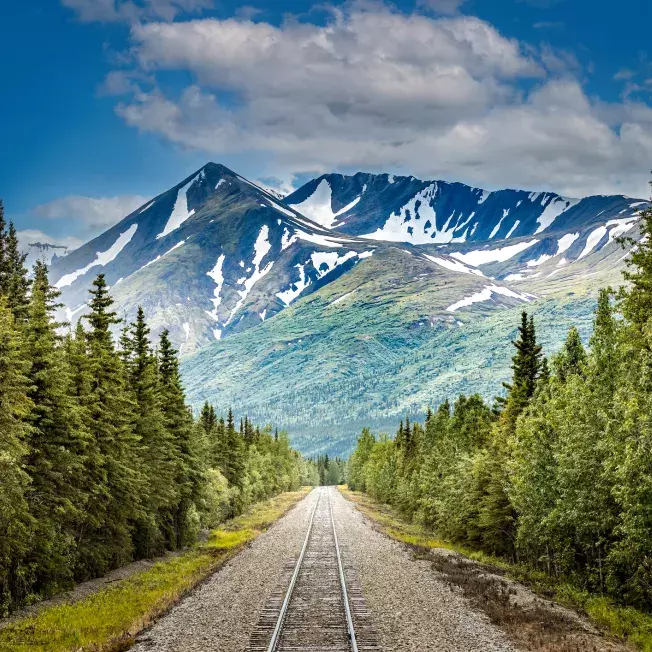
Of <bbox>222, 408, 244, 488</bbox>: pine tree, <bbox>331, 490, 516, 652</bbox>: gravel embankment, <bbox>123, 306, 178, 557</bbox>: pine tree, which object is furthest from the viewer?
<bbox>222, 408, 244, 488</bbox>: pine tree

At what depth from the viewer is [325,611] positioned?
22.2 metres

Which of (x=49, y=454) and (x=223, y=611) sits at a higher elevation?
(x=49, y=454)

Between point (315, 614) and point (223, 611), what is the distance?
3227 mm

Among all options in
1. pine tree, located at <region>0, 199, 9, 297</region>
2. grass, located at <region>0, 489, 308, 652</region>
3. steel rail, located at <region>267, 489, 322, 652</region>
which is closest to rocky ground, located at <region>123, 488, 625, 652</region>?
steel rail, located at <region>267, 489, 322, 652</region>

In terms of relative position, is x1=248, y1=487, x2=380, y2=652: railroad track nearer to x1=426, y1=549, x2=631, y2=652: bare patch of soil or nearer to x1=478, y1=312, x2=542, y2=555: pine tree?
x1=426, y1=549, x2=631, y2=652: bare patch of soil

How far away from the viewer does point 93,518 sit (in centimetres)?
3186

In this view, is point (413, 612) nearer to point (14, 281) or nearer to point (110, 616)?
point (110, 616)

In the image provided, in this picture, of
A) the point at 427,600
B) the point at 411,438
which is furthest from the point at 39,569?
the point at 411,438

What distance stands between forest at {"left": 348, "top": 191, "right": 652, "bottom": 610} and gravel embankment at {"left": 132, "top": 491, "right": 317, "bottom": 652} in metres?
12.6

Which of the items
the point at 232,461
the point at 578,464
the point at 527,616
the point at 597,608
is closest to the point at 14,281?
the point at 578,464

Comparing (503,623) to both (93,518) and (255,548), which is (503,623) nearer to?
(93,518)

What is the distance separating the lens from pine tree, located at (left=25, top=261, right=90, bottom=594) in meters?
27.3

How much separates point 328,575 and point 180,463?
19744 mm

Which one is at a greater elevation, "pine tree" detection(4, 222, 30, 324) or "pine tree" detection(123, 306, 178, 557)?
"pine tree" detection(4, 222, 30, 324)
